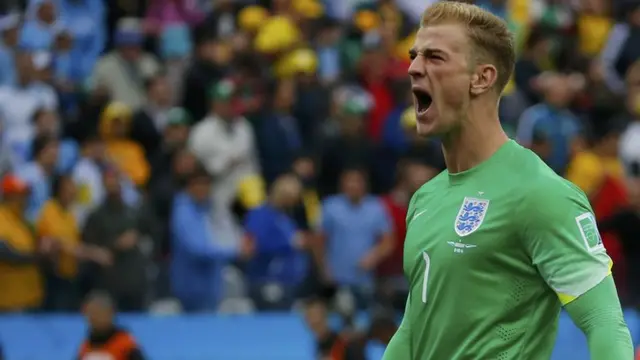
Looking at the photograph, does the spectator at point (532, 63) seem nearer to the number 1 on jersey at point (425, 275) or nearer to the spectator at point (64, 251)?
the spectator at point (64, 251)

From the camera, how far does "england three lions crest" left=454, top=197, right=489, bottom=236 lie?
3.86 metres

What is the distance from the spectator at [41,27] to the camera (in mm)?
14383

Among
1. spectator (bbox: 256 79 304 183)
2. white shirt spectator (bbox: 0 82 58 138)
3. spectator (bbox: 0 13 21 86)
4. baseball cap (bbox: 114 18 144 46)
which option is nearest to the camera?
white shirt spectator (bbox: 0 82 58 138)

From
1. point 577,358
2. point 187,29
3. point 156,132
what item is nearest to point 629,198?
point 577,358

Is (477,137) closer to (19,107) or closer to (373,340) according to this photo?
Result: (373,340)

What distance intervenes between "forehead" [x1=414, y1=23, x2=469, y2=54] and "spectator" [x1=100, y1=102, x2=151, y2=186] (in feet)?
30.6

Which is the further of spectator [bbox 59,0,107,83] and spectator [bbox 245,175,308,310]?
spectator [bbox 59,0,107,83]

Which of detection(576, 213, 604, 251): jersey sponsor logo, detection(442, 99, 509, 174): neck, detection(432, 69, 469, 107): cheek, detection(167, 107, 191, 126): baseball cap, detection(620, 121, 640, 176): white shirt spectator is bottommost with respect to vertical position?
detection(576, 213, 604, 251): jersey sponsor logo

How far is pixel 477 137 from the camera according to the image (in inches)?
157

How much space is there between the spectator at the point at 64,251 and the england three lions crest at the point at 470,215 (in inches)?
323

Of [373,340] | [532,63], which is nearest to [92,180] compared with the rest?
[373,340]

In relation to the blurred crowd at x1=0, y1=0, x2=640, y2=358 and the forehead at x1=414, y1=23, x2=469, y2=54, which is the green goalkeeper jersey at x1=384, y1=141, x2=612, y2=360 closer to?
the forehead at x1=414, y1=23, x2=469, y2=54

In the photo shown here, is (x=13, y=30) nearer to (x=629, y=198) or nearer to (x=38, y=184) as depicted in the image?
(x=38, y=184)

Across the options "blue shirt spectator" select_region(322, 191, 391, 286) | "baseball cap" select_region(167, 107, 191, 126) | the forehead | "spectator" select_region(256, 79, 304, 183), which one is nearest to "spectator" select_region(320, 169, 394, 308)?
"blue shirt spectator" select_region(322, 191, 391, 286)
